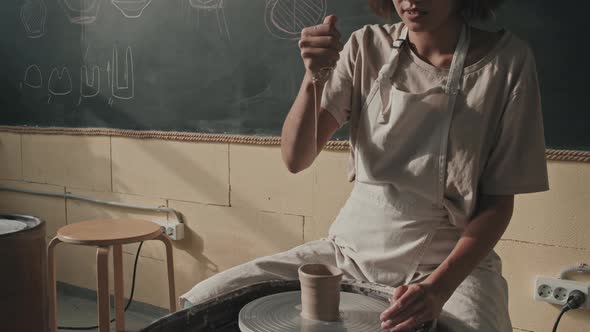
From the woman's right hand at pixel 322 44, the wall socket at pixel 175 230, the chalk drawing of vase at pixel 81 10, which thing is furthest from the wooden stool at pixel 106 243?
the woman's right hand at pixel 322 44

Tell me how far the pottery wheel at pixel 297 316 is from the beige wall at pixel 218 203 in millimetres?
936

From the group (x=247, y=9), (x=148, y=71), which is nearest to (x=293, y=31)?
(x=247, y=9)

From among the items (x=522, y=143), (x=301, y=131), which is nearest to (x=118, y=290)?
(x=301, y=131)

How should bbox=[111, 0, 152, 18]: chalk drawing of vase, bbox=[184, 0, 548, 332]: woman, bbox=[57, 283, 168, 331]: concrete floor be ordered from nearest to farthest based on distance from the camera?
1. bbox=[184, 0, 548, 332]: woman
2. bbox=[111, 0, 152, 18]: chalk drawing of vase
3. bbox=[57, 283, 168, 331]: concrete floor

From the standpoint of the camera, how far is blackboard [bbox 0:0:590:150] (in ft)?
5.43

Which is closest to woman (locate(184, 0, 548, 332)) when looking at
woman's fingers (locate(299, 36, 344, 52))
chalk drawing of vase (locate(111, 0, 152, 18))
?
woman's fingers (locate(299, 36, 344, 52))

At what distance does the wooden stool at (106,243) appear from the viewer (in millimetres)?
1884

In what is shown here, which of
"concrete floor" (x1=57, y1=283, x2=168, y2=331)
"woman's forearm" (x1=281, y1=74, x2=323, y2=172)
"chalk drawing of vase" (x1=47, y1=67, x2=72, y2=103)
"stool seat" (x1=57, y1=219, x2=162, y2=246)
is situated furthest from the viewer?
"chalk drawing of vase" (x1=47, y1=67, x2=72, y2=103)

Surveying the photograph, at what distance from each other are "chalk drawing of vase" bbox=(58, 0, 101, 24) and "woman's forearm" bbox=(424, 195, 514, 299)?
209 cm

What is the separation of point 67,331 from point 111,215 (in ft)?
1.82

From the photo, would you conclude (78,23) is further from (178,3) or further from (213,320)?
(213,320)

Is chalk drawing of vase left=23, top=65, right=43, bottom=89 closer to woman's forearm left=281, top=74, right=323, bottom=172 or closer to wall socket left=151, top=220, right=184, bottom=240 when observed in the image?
wall socket left=151, top=220, right=184, bottom=240

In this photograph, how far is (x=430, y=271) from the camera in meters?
A: 1.18

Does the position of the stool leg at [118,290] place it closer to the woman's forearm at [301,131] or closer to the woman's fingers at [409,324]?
the woman's forearm at [301,131]
